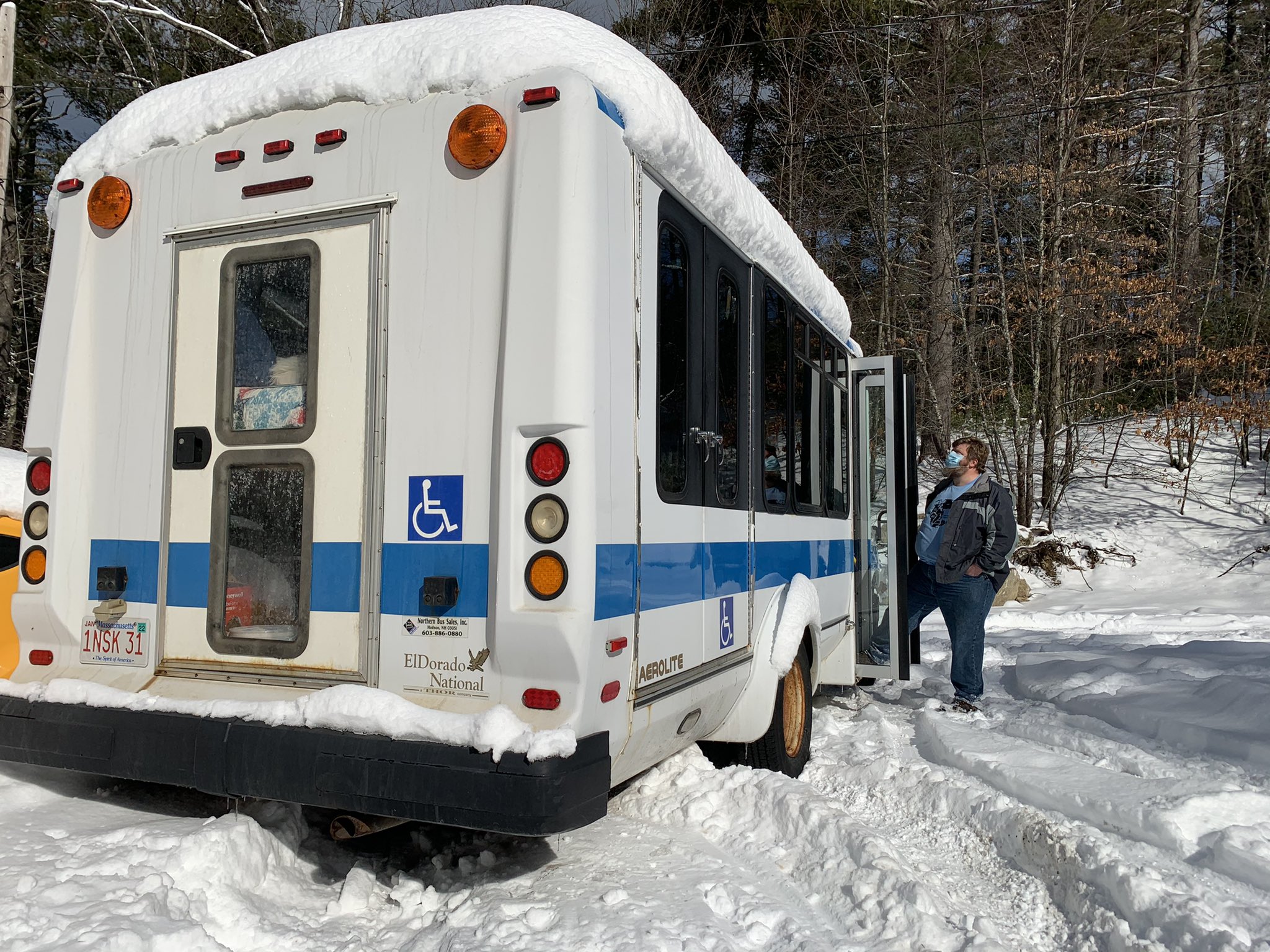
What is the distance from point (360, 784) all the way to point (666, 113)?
2465 mm

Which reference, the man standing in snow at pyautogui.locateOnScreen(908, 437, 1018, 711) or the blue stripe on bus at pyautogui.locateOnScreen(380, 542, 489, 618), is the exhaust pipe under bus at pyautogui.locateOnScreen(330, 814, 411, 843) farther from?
the man standing in snow at pyautogui.locateOnScreen(908, 437, 1018, 711)

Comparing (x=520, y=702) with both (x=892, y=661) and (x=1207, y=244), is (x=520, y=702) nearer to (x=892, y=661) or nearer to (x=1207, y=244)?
(x=892, y=661)

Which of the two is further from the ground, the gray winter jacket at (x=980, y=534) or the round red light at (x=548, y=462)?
the round red light at (x=548, y=462)

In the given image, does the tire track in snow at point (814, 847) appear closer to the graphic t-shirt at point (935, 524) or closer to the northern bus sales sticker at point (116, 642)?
the northern bus sales sticker at point (116, 642)

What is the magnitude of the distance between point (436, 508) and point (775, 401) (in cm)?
225

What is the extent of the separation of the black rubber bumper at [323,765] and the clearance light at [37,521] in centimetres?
63

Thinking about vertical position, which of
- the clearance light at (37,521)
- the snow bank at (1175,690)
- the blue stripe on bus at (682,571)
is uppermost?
the clearance light at (37,521)

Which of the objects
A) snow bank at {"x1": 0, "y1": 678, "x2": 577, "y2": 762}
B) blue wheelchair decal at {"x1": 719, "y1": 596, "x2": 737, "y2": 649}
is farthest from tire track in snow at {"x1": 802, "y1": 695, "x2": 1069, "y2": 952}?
snow bank at {"x1": 0, "y1": 678, "x2": 577, "y2": 762}

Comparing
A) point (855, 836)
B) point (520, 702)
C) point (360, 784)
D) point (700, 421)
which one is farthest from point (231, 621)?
point (855, 836)

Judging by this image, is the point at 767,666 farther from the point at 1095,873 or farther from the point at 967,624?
the point at 967,624

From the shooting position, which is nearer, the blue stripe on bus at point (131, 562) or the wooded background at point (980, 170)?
the blue stripe on bus at point (131, 562)

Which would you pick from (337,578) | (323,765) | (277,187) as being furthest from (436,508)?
(277,187)

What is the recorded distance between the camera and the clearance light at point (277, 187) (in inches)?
141

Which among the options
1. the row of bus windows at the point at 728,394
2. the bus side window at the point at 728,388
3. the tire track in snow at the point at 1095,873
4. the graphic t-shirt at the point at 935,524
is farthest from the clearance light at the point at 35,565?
the graphic t-shirt at the point at 935,524
